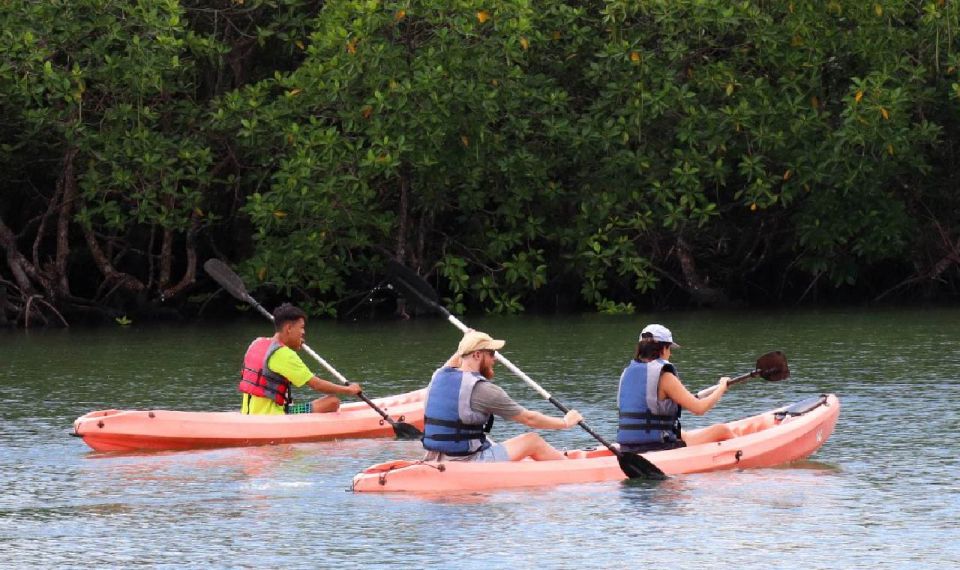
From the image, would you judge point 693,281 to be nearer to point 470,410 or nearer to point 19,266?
point 19,266

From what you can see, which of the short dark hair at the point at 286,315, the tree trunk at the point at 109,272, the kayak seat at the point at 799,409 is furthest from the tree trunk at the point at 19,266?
the kayak seat at the point at 799,409

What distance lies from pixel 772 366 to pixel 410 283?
15.2ft

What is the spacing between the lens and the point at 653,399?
11633 millimetres

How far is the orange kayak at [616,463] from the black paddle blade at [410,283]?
4261 millimetres

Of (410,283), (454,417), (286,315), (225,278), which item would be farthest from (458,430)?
(225,278)

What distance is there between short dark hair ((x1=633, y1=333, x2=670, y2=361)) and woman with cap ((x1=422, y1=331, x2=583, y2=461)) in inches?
23.0

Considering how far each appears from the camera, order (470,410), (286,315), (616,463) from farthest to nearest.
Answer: (286,315) < (616,463) < (470,410)

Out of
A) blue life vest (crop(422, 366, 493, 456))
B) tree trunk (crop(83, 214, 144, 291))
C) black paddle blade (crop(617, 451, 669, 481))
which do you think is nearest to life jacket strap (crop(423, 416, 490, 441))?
blue life vest (crop(422, 366, 493, 456))

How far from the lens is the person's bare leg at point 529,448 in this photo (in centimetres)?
1148

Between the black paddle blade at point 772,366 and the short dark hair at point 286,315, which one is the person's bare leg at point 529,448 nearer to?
the black paddle blade at point 772,366

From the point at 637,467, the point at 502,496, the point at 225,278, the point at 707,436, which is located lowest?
the point at 502,496

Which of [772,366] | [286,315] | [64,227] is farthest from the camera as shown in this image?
[64,227]

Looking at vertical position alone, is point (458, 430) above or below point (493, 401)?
below

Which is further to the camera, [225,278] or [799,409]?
[225,278]
